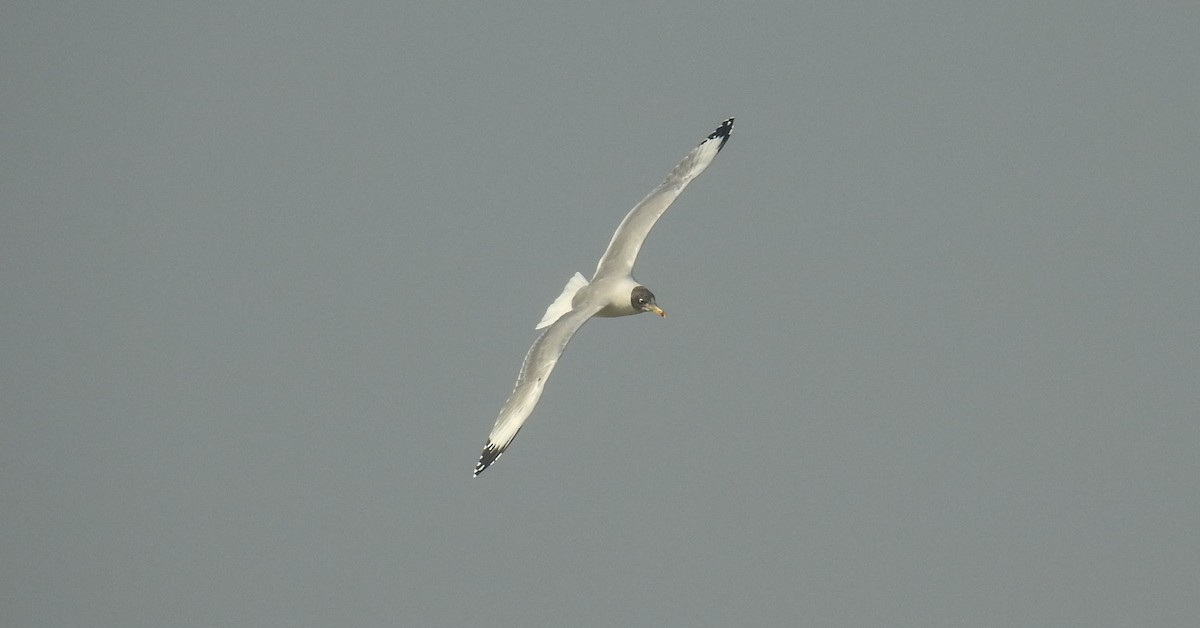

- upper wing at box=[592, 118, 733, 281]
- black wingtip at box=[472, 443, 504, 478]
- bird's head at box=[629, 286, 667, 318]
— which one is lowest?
black wingtip at box=[472, 443, 504, 478]

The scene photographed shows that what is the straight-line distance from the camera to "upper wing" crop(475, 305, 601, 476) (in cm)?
1866

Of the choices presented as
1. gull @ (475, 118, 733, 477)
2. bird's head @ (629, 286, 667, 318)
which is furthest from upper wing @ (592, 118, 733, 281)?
bird's head @ (629, 286, 667, 318)

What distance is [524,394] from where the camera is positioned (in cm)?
1867

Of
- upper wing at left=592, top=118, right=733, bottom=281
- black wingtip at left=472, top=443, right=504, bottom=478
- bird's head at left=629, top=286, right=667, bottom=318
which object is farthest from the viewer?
upper wing at left=592, top=118, right=733, bottom=281

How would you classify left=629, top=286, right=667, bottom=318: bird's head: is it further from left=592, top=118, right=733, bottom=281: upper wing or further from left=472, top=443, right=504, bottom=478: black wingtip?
left=472, top=443, right=504, bottom=478: black wingtip

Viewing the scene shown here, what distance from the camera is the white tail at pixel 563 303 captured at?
20.9 m

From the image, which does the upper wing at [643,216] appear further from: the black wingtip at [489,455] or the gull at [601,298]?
the black wingtip at [489,455]

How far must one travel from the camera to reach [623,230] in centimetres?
2200

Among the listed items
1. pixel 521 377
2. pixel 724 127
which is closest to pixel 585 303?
pixel 521 377

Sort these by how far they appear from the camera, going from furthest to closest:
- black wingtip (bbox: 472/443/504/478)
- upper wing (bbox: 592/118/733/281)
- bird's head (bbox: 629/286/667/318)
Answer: upper wing (bbox: 592/118/733/281), bird's head (bbox: 629/286/667/318), black wingtip (bbox: 472/443/504/478)

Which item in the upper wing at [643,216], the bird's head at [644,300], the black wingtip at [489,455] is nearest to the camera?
the black wingtip at [489,455]

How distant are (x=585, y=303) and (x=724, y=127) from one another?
4.25 meters

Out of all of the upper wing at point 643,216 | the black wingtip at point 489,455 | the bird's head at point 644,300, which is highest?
the upper wing at point 643,216

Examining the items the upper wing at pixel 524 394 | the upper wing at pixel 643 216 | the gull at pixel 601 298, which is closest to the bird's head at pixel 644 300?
the gull at pixel 601 298
